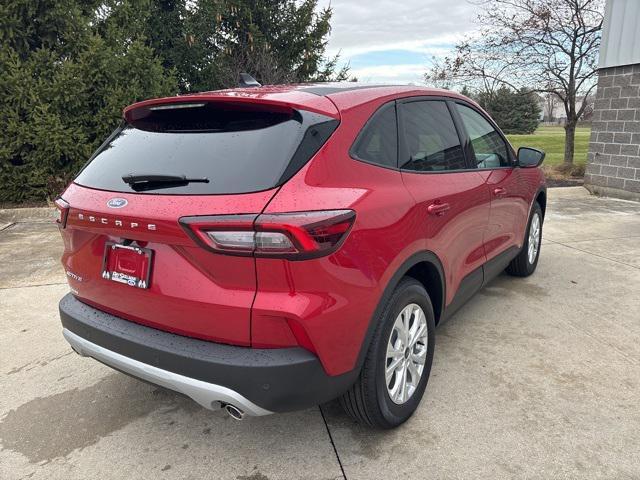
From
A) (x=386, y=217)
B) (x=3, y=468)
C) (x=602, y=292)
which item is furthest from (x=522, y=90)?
(x=3, y=468)

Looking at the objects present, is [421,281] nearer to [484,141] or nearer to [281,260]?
[281,260]

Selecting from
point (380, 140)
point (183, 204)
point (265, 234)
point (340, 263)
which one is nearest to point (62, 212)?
point (183, 204)

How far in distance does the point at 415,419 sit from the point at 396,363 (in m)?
0.40

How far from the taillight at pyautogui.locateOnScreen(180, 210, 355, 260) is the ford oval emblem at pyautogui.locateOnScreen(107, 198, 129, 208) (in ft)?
1.21

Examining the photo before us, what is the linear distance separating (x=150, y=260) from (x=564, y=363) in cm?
259

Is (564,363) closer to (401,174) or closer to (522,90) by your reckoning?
(401,174)

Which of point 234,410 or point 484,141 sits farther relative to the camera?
point 484,141

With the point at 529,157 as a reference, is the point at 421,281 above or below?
below

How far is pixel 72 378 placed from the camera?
10.1ft

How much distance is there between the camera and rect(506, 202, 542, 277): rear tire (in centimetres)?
450

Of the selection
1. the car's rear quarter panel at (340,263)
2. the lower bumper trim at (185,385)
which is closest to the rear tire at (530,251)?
the car's rear quarter panel at (340,263)

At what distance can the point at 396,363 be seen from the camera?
2408mm

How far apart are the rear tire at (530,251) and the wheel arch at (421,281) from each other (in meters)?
2.00

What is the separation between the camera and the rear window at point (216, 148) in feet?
6.39
